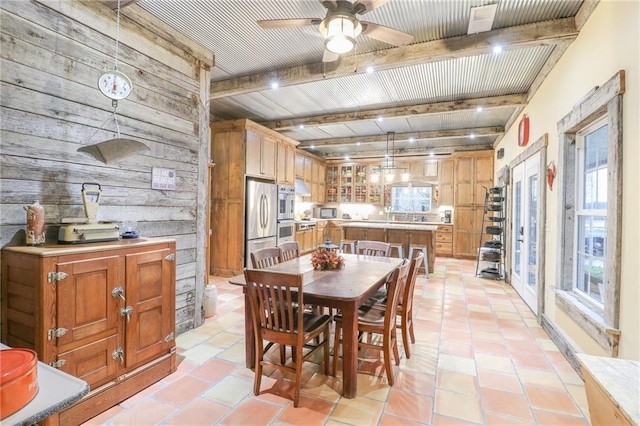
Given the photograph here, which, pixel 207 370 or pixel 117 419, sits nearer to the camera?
pixel 117 419

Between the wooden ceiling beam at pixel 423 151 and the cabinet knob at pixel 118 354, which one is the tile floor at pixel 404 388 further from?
the wooden ceiling beam at pixel 423 151

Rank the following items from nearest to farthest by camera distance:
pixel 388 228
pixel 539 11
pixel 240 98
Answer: pixel 539 11 → pixel 240 98 → pixel 388 228

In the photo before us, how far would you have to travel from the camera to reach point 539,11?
2.76 meters

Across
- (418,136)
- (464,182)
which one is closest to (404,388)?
(418,136)

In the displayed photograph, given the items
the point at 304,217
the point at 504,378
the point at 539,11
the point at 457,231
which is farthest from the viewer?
the point at 304,217

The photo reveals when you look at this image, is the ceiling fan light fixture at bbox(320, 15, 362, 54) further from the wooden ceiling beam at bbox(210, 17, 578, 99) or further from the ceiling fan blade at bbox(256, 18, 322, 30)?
the wooden ceiling beam at bbox(210, 17, 578, 99)

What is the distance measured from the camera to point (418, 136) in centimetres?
707

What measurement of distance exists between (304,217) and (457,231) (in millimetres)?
4057

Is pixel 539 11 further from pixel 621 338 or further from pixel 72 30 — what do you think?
pixel 72 30

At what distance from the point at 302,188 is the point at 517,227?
15.9ft

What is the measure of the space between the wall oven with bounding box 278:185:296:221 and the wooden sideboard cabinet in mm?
4128

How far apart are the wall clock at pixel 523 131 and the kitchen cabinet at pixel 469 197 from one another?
3.05 meters

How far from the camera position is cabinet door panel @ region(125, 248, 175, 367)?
87.5 inches

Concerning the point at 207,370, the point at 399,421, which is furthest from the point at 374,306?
the point at 207,370
